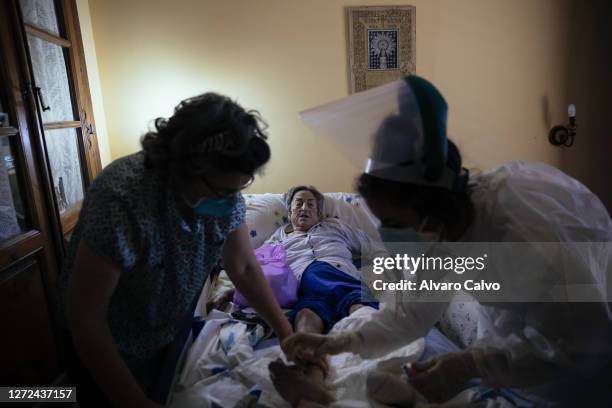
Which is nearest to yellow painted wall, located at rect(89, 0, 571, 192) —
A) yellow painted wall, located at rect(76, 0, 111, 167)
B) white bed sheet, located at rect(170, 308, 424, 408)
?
yellow painted wall, located at rect(76, 0, 111, 167)

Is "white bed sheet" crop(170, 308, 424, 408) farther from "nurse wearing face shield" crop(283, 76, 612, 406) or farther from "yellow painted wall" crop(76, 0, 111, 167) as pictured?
"yellow painted wall" crop(76, 0, 111, 167)

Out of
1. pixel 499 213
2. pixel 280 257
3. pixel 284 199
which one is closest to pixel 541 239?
pixel 499 213

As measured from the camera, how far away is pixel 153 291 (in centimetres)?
97

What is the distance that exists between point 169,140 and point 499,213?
669mm

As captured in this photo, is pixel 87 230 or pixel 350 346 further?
pixel 350 346

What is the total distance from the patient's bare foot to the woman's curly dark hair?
1.68 ft

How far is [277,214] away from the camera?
249cm

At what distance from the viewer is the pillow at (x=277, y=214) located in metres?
2.44

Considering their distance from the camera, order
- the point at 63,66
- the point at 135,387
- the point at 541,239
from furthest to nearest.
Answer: the point at 63,66, the point at 135,387, the point at 541,239

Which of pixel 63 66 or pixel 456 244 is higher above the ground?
pixel 63 66

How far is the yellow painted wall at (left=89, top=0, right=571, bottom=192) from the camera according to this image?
249 centimetres

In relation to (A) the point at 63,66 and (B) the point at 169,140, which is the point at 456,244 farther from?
(A) the point at 63,66

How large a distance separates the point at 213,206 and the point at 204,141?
6.4 inches

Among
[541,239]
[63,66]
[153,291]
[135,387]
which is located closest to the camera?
[541,239]
